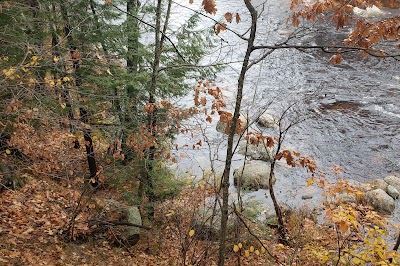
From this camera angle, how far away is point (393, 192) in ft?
41.9

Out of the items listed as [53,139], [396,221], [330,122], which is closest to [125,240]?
[53,139]

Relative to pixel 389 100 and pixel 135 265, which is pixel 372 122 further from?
pixel 135 265

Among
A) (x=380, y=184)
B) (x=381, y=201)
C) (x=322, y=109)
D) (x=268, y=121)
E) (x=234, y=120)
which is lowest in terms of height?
(x=381, y=201)

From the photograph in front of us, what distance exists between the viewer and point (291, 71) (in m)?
21.1

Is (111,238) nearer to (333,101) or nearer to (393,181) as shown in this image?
(393,181)

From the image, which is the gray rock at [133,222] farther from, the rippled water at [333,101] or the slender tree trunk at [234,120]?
the rippled water at [333,101]

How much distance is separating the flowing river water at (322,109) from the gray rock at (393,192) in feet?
2.83

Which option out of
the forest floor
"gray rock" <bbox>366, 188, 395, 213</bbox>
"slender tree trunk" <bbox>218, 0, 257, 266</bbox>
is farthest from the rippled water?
"slender tree trunk" <bbox>218, 0, 257, 266</bbox>

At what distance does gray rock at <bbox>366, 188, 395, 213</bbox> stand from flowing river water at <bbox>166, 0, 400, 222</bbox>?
0.50 m

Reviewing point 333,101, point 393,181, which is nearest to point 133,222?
point 393,181

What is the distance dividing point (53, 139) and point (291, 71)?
13.8 meters

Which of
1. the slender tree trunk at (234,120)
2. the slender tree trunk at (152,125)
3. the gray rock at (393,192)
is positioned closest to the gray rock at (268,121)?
the gray rock at (393,192)

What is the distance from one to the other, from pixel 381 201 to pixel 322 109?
21.9ft

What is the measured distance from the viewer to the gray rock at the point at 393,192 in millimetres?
12758
